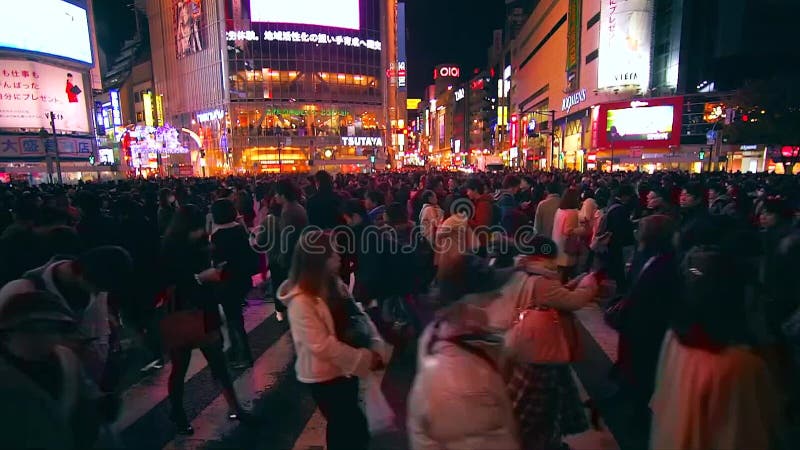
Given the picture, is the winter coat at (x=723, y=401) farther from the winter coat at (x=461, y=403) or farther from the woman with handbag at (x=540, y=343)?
the winter coat at (x=461, y=403)

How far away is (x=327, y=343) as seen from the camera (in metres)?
2.83

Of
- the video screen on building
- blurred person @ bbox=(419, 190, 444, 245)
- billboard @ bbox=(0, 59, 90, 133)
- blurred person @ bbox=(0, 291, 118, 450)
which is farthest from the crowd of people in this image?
billboard @ bbox=(0, 59, 90, 133)

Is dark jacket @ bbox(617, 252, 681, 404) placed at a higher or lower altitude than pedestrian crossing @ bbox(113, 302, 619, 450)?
higher

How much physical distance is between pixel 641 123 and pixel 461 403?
5469 centimetres

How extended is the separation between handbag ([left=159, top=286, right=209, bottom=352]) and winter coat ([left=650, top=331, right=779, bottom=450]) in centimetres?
365

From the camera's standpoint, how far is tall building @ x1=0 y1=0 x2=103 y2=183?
42.1 metres

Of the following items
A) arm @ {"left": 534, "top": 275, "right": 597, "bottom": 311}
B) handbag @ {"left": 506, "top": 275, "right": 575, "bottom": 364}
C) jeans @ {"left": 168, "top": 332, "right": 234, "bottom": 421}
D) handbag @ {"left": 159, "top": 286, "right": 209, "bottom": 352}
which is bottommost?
jeans @ {"left": 168, "top": 332, "right": 234, "bottom": 421}

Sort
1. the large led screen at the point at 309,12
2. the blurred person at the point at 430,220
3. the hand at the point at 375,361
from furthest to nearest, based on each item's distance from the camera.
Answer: the large led screen at the point at 309,12, the blurred person at the point at 430,220, the hand at the point at 375,361

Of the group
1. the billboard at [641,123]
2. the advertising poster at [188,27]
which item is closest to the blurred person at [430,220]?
the billboard at [641,123]

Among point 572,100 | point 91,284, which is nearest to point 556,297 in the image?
point 91,284

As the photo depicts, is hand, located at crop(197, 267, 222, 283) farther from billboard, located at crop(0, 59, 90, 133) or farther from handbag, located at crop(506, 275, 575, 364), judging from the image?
billboard, located at crop(0, 59, 90, 133)

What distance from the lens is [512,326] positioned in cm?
317

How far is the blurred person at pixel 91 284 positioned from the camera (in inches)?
123

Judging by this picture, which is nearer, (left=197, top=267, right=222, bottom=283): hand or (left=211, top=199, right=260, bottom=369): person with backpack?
(left=197, top=267, right=222, bottom=283): hand
